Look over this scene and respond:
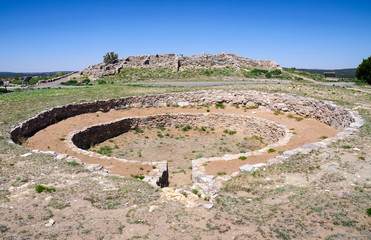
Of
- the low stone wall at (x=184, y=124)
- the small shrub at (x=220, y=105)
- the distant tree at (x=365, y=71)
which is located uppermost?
the distant tree at (x=365, y=71)

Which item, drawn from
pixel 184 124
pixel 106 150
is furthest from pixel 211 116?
pixel 106 150

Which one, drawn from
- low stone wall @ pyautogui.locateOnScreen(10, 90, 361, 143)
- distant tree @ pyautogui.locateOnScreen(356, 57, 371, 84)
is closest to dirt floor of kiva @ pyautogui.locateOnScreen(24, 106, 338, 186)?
low stone wall @ pyautogui.locateOnScreen(10, 90, 361, 143)

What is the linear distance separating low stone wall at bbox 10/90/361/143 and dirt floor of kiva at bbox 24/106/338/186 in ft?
1.93

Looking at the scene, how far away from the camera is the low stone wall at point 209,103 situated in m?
14.8

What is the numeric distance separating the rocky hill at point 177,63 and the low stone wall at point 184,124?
81.6ft

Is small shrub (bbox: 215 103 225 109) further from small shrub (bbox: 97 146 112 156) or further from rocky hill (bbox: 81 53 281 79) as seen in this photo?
rocky hill (bbox: 81 53 281 79)

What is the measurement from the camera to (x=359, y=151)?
9477 millimetres

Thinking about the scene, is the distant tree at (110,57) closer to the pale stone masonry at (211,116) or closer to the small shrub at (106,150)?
the pale stone masonry at (211,116)

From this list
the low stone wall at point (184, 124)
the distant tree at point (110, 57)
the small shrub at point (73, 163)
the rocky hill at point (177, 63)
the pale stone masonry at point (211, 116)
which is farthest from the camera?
the distant tree at point (110, 57)

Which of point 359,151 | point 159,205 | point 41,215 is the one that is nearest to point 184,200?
point 159,205

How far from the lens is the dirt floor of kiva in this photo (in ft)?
34.7

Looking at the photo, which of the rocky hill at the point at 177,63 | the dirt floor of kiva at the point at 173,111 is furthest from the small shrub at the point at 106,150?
the rocky hill at the point at 177,63

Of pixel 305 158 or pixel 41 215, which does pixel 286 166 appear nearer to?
pixel 305 158

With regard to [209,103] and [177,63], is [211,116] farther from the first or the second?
[177,63]
